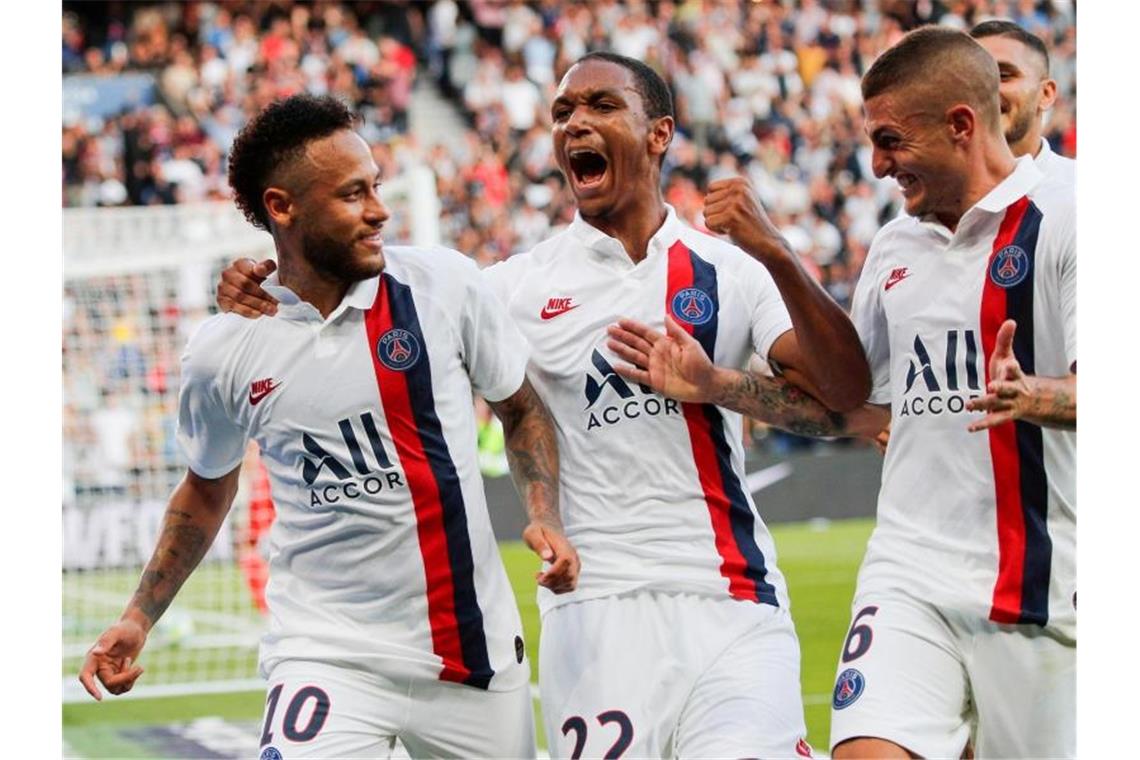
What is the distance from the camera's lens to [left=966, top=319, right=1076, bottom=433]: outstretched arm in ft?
12.1

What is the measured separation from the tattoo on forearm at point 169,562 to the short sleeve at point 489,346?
A: 874 millimetres

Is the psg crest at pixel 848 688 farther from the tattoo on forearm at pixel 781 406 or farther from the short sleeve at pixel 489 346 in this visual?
the short sleeve at pixel 489 346

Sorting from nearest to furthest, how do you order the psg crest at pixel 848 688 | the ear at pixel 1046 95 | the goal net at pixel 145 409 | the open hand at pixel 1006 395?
the open hand at pixel 1006 395, the psg crest at pixel 848 688, the ear at pixel 1046 95, the goal net at pixel 145 409

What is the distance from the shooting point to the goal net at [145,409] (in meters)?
10.1

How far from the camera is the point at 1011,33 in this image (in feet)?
16.1

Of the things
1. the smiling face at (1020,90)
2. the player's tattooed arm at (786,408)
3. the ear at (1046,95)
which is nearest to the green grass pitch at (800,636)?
the player's tattooed arm at (786,408)

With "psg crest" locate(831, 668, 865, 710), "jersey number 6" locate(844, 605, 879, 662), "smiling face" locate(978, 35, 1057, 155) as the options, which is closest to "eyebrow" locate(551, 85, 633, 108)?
"smiling face" locate(978, 35, 1057, 155)

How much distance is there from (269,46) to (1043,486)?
666 inches

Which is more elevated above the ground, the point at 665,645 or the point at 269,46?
the point at 269,46

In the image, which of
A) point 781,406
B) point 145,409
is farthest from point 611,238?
point 145,409

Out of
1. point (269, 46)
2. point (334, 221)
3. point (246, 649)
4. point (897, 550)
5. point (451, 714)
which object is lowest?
point (246, 649)
